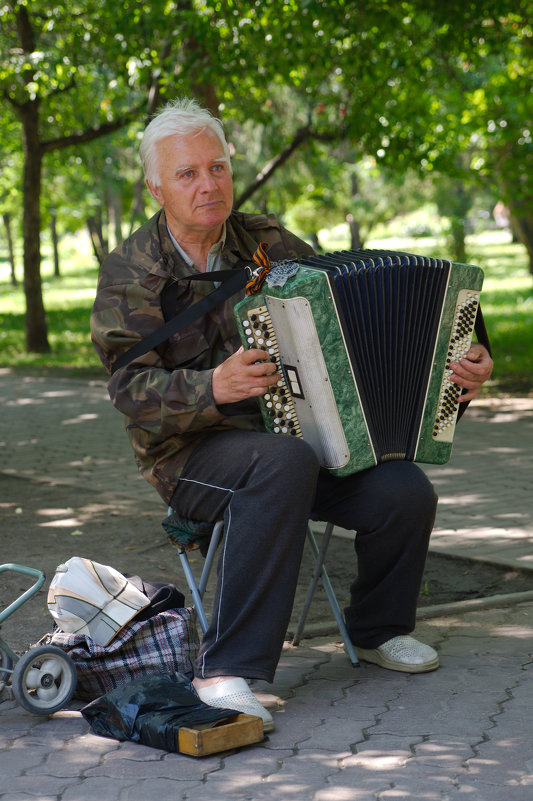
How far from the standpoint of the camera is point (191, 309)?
3.74m

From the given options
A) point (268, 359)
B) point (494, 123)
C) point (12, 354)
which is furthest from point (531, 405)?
point (12, 354)

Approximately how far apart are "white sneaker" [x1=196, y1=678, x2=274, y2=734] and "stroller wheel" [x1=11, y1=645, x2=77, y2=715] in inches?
18.2

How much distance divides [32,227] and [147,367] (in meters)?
12.9

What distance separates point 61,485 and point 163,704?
4.21m

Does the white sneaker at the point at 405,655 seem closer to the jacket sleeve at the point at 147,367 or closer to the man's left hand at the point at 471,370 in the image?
the man's left hand at the point at 471,370

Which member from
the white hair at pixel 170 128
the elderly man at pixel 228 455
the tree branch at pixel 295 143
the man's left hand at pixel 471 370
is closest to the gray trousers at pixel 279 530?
the elderly man at pixel 228 455

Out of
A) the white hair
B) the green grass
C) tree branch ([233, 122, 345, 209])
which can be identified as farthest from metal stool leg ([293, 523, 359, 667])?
tree branch ([233, 122, 345, 209])

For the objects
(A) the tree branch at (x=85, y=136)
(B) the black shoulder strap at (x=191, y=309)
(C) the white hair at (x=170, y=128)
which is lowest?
(B) the black shoulder strap at (x=191, y=309)

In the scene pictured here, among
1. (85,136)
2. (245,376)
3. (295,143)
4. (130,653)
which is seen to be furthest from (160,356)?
(85,136)

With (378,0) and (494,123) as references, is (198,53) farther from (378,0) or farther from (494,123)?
(494,123)

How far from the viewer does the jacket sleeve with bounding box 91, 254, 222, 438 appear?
3562mm

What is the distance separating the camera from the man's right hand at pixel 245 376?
3.46 meters

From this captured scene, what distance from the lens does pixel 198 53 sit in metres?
10.4

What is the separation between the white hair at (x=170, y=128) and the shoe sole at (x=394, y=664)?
194cm
